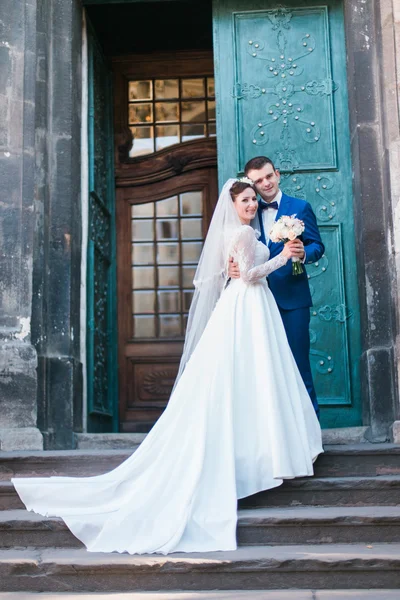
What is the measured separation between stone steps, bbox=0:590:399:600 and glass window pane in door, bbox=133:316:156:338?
4277 mm

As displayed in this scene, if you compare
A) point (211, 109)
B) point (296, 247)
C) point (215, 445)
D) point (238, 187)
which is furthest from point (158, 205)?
point (215, 445)

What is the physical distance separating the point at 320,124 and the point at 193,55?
2.36 m

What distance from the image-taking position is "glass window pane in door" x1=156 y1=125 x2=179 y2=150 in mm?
8195

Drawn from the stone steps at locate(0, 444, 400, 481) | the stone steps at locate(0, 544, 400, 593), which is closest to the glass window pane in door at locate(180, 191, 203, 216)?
the stone steps at locate(0, 444, 400, 481)

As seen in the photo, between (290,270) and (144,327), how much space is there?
3.01 meters

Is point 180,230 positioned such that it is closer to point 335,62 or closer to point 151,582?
point 335,62

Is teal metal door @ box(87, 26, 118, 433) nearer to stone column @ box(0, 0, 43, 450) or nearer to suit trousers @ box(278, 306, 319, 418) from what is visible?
stone column @ box(0, 0, 43, 450)

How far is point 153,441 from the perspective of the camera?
14.7 ft

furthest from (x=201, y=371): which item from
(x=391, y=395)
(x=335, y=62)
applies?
(x=335, y=62)

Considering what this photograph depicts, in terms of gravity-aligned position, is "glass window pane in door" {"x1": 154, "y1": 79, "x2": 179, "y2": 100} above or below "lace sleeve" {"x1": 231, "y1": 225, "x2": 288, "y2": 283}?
above

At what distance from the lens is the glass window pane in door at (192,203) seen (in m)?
8.09

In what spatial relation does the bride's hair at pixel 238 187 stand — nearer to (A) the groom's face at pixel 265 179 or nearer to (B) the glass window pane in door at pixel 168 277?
(A) the groom's face at pixel 265 179

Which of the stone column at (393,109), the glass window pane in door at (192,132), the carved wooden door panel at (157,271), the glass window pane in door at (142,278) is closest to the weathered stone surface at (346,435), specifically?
the stone column at (393,109)

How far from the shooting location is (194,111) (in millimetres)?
8281
